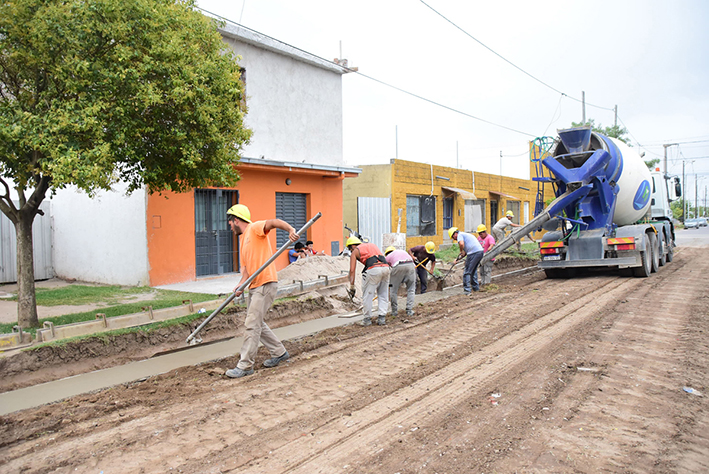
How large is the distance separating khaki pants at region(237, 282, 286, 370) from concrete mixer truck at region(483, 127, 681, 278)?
7613 millimetres

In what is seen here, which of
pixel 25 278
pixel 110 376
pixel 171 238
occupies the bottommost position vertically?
pixel 110 376

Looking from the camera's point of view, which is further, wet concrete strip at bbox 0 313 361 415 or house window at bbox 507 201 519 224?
house window at bbox 507 201 519 224

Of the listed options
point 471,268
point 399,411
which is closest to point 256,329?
point 399,411

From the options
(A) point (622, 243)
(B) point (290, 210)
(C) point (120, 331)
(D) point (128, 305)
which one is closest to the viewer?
(C) point (120, 331)

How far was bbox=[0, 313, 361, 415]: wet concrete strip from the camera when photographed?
555 centimetres

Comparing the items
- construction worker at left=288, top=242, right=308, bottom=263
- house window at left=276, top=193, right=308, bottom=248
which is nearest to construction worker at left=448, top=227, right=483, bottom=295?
construction worker at left=288, top=242, right=308, bottom=263

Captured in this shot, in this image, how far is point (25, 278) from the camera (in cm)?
755

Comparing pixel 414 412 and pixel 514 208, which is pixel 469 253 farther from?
pixel 514 208

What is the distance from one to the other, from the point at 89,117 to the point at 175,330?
11.3 feet

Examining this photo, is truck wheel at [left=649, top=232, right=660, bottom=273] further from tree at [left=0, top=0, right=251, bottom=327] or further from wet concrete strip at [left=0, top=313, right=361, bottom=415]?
tree at [left=0, top=0, right=251, bottom=327]

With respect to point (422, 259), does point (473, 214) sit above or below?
above

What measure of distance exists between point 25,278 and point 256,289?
159 inches

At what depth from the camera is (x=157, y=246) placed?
12.2 meters

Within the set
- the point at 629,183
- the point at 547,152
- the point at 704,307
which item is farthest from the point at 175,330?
the point at 629,183
